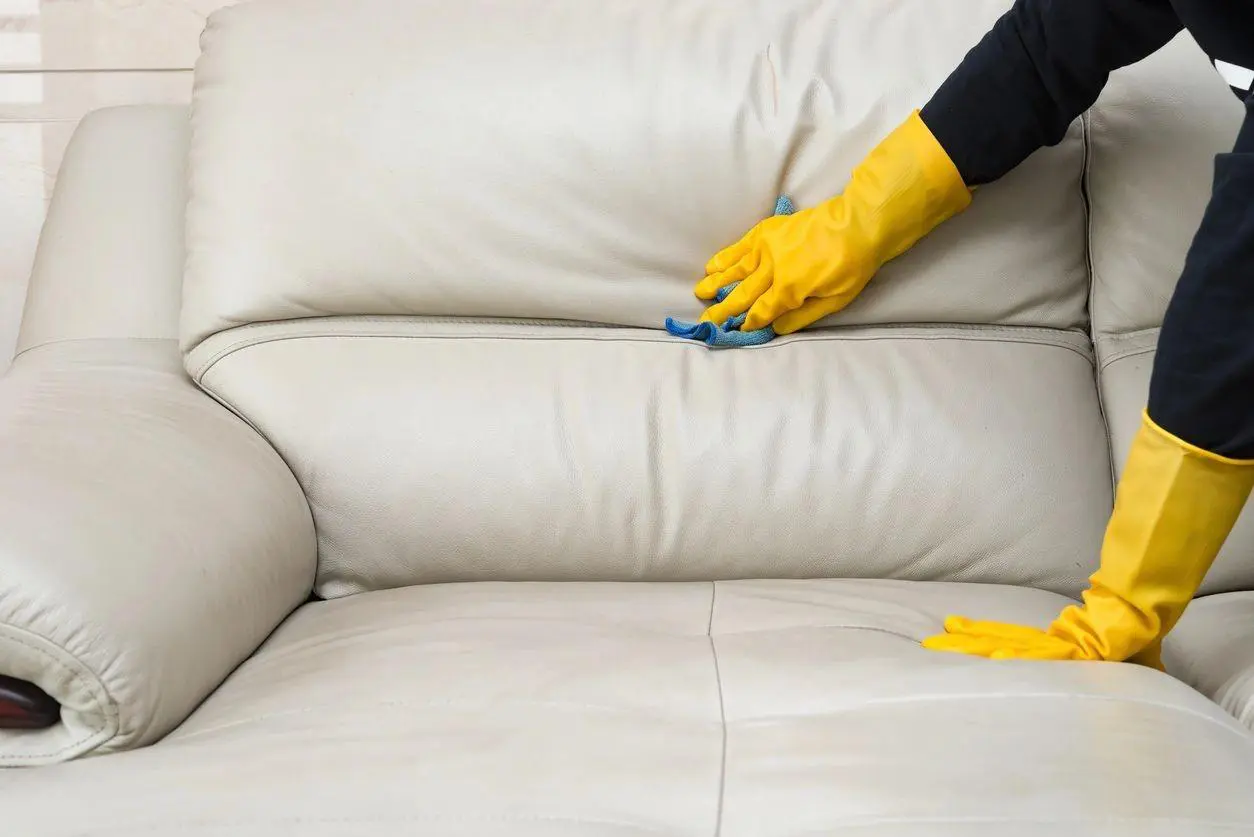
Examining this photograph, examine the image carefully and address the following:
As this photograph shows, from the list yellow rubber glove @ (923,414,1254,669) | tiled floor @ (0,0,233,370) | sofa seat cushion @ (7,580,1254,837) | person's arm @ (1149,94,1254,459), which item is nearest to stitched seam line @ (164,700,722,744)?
sofa seat cushion @ (7,580,1254,837)

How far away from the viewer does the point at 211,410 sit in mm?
1213

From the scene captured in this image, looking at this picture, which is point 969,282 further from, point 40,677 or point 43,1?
point 43,1

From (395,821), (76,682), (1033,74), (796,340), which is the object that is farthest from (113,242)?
(1033,74)

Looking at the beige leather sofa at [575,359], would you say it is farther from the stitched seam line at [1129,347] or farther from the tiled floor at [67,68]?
the tiled floor at [67,68]

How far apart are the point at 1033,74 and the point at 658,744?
2.59ft

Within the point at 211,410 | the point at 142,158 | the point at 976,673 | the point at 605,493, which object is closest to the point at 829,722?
the point at 976,673

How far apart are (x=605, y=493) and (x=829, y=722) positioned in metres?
0.43

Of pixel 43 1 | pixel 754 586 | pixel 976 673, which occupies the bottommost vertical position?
pixel 754 586

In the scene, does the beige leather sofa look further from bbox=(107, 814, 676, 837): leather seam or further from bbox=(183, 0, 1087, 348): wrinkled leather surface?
bbox=(107, 814, 676, 837): leather seam

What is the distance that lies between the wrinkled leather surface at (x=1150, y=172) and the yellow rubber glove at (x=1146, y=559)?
38cm

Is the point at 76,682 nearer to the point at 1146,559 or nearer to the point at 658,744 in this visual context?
the point at 658,744

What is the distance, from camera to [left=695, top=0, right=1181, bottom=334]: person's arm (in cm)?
117

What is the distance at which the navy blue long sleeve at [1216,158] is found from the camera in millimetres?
892

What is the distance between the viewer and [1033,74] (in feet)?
3.92
